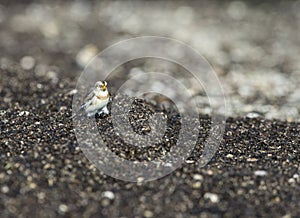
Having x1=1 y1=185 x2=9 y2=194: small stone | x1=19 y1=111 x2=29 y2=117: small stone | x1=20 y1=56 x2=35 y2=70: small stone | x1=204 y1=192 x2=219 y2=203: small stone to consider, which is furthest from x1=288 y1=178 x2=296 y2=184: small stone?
x1=20 y1=56 x2=35 y2=70: small stone

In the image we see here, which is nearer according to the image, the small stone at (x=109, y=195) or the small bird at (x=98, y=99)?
the small stone at (x=109, y=195)

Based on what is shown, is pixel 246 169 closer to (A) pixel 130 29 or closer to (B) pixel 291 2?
(A) pixel 130 29

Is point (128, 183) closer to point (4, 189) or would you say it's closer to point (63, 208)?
point (63, 208)

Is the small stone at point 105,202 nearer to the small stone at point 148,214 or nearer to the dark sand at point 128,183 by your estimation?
the dark sand at point 128,183

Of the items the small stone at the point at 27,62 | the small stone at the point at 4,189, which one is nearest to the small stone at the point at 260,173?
the small stone at the point at 4,189

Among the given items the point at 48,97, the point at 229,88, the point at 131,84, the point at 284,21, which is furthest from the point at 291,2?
the point at 48,97

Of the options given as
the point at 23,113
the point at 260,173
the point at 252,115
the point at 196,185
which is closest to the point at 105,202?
the point at 196,185
